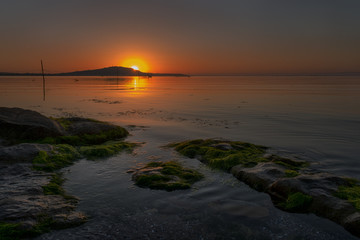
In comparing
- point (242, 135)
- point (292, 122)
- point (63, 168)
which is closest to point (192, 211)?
point (63, 168)

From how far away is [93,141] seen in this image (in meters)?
11.8

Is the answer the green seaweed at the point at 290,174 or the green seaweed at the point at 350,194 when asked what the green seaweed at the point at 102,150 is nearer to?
the green seaweed at the point at 290,174

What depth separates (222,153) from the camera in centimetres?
955

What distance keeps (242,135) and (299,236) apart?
9197mm

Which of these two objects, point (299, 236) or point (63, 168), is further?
point (63, 168)

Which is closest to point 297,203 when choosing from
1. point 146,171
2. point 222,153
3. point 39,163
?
point 222,153

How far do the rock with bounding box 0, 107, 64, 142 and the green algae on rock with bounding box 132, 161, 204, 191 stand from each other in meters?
5.66

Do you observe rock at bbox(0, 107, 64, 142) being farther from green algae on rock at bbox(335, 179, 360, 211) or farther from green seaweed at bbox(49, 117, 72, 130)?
green algae on rock at bbox(335, 179, 360, 211)

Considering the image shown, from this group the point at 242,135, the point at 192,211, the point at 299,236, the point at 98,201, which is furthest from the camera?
the point at 242,135

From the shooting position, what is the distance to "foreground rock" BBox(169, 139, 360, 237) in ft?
17.9

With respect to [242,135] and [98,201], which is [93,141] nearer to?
[98,201]

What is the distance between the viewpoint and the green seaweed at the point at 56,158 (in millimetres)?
8055

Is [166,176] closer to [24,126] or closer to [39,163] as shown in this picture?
[39,163]

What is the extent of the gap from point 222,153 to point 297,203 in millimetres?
3942
